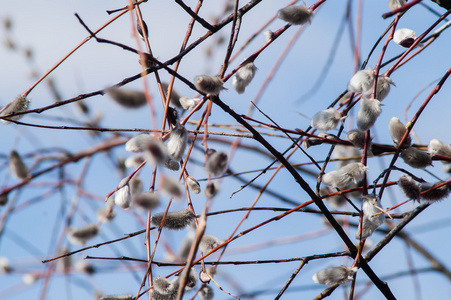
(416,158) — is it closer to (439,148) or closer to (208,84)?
(439,148)

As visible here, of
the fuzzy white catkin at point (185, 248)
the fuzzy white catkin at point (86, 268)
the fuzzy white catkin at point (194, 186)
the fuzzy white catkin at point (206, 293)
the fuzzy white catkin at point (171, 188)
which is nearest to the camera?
the fuzzy white catkin at point (171, 188)

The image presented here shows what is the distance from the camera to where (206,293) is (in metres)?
1.00

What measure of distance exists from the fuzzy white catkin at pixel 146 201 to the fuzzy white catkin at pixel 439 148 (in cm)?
50

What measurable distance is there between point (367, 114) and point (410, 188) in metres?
0.14

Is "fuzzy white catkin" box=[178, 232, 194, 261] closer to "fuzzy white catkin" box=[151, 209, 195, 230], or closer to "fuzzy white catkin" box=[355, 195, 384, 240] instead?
"fuzzy white catkin" box=[151, 209, 195, 230]

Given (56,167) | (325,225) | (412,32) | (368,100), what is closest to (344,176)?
(368,100)

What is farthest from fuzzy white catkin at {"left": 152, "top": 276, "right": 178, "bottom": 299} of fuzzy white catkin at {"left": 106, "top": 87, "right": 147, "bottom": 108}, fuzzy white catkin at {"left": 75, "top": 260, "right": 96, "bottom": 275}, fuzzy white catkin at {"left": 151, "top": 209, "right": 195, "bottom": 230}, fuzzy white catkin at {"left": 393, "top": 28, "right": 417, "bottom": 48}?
fuzzy white catkin at {"left": 75, "top": 260, "right": 96, "bottom": 275}

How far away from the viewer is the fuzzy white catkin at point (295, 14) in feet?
2.63

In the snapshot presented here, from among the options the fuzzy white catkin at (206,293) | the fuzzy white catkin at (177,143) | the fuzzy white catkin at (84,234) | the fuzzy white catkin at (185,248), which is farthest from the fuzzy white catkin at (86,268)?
the fuzzy white catkin at (177,143)

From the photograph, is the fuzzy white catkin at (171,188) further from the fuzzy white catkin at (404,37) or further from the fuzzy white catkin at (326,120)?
the fuzzy white catkin at (404,37)

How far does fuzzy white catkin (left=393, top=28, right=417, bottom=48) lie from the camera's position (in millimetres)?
864

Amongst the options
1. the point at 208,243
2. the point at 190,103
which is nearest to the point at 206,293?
the point at 208,243

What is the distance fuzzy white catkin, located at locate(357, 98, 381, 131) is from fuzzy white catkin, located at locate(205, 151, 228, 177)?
233mm

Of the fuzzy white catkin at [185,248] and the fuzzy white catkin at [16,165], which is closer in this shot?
the fuzzy white catkin at [185,248]
